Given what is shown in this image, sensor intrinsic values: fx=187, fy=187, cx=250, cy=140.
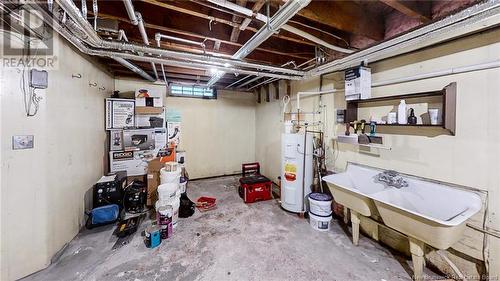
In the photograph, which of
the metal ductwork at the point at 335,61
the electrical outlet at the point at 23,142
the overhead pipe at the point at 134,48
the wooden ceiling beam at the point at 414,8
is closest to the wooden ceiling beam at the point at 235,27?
the metal ductwork at the point at 335,61

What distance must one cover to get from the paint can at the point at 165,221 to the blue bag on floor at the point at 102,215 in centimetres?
73

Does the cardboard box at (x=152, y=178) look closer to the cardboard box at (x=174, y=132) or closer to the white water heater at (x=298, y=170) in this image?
the cardboard box at (x=174, y=132)

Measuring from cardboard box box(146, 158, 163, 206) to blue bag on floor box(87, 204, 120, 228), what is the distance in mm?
571

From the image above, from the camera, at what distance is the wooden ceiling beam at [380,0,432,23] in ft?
4.88

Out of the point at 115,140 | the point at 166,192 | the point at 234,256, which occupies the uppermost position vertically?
the point at 115,140

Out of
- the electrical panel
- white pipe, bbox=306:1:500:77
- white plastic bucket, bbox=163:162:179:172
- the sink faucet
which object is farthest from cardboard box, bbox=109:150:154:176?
the sink faucet

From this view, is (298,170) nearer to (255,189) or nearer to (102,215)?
(255,189)

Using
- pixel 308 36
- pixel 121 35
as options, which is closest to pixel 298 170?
pixel 308 36

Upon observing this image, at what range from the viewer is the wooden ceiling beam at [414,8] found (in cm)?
149

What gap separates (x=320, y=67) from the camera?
2.55 m

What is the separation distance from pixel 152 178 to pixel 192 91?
8.01 ft

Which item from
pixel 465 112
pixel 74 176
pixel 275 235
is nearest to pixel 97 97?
pixel 74 176

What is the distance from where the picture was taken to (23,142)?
171cm

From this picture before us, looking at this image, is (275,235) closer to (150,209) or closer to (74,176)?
(150,209)
